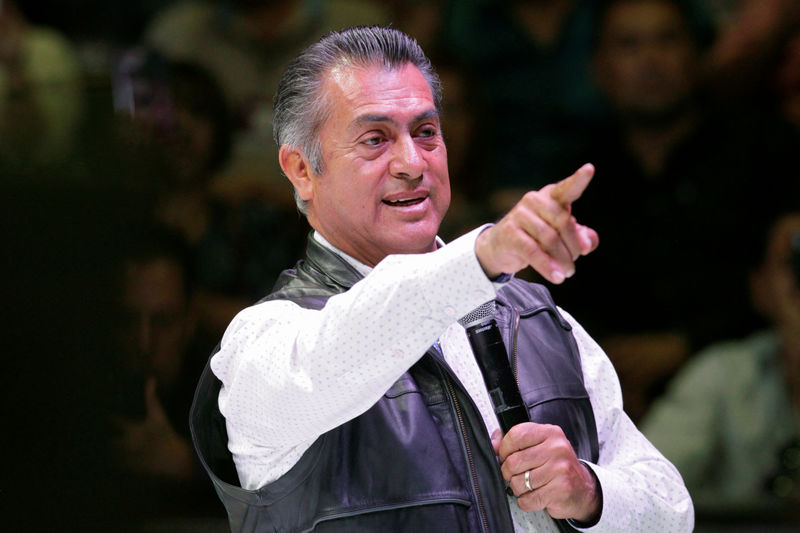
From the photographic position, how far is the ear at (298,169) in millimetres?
1958

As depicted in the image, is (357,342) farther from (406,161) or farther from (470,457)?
(406,161)

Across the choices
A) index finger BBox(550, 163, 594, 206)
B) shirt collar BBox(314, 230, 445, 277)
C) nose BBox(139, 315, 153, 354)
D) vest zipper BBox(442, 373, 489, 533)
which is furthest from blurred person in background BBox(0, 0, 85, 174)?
index finger BBox(550, 163, 594, 206)

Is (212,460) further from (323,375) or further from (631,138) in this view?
(631,138)

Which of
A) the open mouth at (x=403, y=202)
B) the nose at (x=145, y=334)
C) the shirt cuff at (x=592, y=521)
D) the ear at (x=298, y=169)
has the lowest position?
the nose at (x=145, y=334)

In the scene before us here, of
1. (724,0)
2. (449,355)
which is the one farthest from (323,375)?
(724,0)

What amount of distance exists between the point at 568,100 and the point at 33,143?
5.52 ft


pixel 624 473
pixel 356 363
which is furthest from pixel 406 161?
pixel 624 473

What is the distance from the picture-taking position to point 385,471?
1673 mm

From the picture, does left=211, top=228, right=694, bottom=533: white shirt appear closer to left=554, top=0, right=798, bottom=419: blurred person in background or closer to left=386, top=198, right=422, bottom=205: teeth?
left=386, top=198, right=422, bottom=205: teeth

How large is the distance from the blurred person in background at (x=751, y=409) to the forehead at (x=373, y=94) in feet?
6.14

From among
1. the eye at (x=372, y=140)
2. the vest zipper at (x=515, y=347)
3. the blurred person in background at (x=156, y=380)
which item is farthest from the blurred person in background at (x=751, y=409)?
the eye at (x=372, y=140)

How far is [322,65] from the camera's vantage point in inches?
75.4

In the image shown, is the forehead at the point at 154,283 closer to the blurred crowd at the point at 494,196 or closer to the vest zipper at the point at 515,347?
the blurred crowd at the point at 494,196

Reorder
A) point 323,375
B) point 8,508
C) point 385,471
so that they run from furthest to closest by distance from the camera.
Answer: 1. point 8,508
2. point 385,471
3. point 323,375
